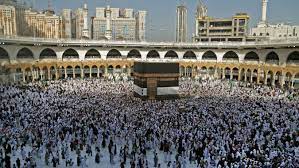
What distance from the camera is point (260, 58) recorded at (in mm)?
41156

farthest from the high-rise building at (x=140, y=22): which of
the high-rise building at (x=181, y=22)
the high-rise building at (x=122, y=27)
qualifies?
the high-rise building at (x=181, y=22)

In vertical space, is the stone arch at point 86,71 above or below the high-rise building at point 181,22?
below

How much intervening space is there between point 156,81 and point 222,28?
46884mm

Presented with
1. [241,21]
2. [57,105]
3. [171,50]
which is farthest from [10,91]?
[241,21]

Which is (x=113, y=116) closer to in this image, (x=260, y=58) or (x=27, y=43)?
(x=27, y=43)

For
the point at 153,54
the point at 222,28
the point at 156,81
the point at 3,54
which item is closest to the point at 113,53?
the point at 153,54

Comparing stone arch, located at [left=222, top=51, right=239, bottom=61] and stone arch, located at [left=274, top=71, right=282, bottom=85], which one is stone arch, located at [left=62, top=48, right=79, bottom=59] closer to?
stone arch, located at [left=222, top=51, right=239, bottom=61]

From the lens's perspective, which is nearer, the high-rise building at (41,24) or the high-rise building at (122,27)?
the high-rise building at (41,24)

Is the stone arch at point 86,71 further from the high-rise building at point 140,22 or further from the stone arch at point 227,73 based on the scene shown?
the high-rise building at point 140,22

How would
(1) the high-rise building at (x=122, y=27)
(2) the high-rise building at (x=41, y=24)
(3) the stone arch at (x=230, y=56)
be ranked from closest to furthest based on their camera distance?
1. (3) the stone arch at (x=230, y=56)
2. (2) the high-rise building at (x=41, y=24)
3. (1) the high-rise building at (x=122, y=27)

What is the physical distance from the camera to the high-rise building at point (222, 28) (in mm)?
67500

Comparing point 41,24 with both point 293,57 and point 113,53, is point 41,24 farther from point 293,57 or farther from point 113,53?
point 293,57

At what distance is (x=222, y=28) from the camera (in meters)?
69.6

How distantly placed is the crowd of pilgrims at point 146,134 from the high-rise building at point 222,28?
4698cm
